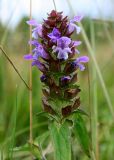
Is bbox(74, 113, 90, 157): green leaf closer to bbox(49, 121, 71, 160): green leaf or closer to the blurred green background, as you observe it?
bbox(49, 121, 71, 160): green leaf

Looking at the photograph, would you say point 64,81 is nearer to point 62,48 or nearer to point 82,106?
point 62,48

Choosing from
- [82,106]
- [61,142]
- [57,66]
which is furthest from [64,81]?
[82,106]

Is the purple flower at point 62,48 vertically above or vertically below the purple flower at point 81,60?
above

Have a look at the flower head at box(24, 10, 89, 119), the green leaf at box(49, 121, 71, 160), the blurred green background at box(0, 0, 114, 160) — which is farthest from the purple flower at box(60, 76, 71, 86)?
the blurred green background at box(0, 0, 114, 160)

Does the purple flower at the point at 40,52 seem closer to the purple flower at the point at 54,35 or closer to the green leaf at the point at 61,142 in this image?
the purple flower at the point at 54,35

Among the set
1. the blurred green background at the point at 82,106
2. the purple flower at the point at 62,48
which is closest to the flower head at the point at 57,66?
the purple flower at the point at 62,48

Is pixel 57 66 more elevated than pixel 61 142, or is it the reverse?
pixel 57 66
